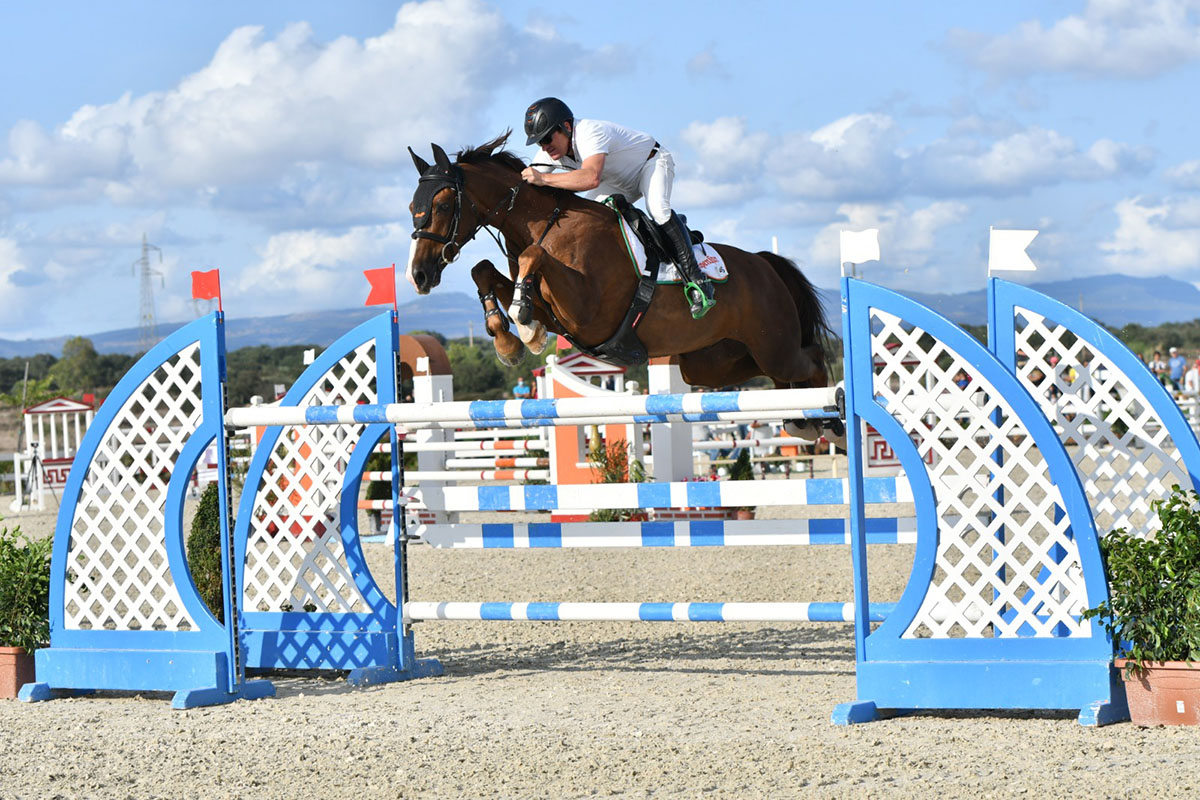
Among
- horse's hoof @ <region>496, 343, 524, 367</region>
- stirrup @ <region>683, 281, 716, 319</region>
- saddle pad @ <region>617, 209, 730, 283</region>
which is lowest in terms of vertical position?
horse's hoof @ <region>496, 343, 524, 367</region>

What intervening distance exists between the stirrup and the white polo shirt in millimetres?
461

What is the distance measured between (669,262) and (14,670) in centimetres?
295

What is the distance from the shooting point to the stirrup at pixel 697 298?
476 cm

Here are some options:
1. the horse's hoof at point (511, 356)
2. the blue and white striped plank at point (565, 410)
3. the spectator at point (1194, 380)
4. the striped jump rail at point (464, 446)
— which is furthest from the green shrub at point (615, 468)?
the spectator at point (1194, 380)

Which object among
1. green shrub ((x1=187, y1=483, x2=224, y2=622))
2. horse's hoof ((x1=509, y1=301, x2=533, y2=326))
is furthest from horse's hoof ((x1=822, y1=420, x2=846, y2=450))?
green shrub ((x1=187, y1=483, x2=224, y2=622))

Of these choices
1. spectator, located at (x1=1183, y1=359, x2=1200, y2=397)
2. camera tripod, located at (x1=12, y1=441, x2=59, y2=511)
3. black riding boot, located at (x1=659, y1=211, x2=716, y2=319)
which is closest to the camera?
black riding boot, located at (x1=659, y1=211, x2=716, y2=319)

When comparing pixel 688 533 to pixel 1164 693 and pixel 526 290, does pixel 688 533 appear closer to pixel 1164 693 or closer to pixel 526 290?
pixel 526 290

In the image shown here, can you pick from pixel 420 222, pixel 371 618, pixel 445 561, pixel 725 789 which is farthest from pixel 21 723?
pixel 445 561

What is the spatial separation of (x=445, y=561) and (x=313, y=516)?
13.4 ft

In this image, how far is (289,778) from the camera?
3.33m

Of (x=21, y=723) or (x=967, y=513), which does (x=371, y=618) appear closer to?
(x=21, y=723)

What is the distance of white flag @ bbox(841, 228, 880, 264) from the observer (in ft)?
12.3

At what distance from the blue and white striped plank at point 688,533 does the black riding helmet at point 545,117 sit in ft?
4.75

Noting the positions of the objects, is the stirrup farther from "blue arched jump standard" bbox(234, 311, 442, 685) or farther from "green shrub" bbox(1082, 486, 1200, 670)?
"green shrub" bbox(1082, 486, 1200, 670)
